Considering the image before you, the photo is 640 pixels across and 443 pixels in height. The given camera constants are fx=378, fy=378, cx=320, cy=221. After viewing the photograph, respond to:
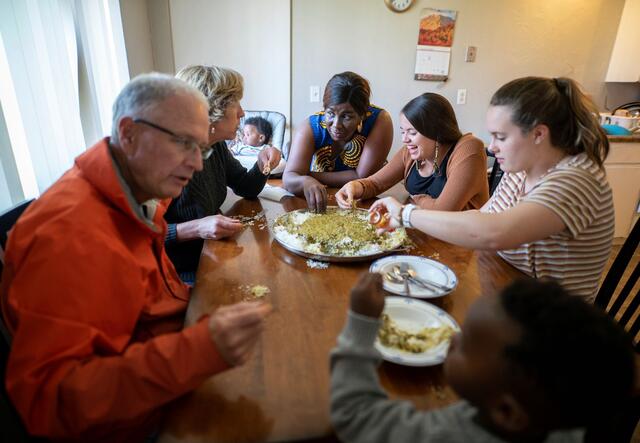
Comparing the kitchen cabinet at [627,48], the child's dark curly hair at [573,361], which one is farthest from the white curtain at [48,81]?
the kitchen cabinet at [627,48]

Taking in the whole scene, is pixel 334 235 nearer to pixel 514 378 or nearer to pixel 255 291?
pixel 255 291

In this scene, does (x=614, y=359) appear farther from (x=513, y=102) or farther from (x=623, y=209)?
(x=623, y=209)

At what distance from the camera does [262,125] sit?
3.60 metres

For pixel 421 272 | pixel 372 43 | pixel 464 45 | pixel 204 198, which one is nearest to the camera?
pixel 421 272

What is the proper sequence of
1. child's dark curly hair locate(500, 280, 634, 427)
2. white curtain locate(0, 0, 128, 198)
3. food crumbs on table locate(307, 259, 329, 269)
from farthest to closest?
white curtain locate(0, 0, 128, 198), food crumbs on table locate(307, 259, 329, 269), child's dark curly hair locate(500, 280, 634, 427)

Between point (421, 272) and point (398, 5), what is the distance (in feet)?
11.0

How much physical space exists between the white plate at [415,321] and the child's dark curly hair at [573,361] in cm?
27

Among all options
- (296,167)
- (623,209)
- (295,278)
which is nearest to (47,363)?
(295,278)

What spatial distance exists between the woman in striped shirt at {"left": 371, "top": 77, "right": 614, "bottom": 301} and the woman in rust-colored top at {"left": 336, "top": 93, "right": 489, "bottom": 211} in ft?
1.41

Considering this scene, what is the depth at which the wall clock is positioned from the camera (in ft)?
11.9

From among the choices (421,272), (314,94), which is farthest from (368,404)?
(314,94)

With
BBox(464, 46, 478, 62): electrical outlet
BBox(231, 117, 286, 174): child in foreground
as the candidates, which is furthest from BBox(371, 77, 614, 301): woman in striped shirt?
BBox(464, 46, 478, 62): electrical outlet

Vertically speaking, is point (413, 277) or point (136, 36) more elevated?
point (136, 36)

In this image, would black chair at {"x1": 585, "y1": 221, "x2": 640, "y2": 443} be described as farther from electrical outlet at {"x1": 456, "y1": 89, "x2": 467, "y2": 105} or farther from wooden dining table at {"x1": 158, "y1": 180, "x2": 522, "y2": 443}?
electrical outlet at {"x1": 456, "y1": 89, "x2": 467, "y2": 105}
